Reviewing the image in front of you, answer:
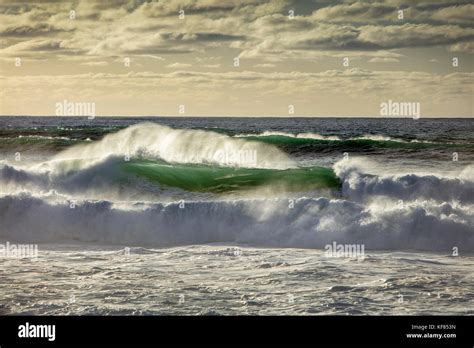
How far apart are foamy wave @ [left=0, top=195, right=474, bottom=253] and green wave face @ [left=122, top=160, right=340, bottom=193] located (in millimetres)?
3999

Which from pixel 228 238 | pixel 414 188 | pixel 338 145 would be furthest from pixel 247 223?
pixel 338 145

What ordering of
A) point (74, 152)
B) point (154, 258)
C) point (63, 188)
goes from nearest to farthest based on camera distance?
1. point (154, 258)
2. point (63, 188)
3. point (74, 152)

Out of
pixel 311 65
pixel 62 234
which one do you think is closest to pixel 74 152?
pixel 311 65

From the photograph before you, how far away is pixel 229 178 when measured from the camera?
19.7 m

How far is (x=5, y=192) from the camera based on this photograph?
16.2 metres

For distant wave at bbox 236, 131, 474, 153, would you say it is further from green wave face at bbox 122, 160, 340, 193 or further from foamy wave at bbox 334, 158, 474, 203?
foamy wave at bbox 334, 158, 474, 203

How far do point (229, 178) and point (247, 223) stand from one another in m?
5.89

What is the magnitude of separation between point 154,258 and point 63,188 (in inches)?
248

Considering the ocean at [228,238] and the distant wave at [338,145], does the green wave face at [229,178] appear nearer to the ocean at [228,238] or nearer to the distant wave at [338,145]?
the ocean at [228,238]

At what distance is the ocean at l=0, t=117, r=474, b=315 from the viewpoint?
9031 mm

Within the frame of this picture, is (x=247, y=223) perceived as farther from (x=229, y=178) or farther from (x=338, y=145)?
(x=338, y=145)
